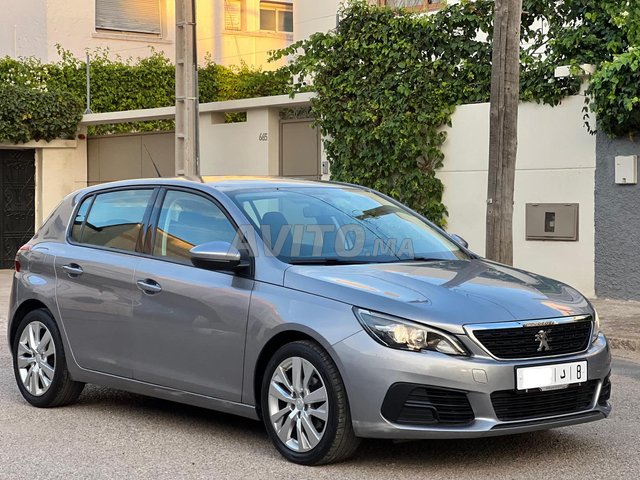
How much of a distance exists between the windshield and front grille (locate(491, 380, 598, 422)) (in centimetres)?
128

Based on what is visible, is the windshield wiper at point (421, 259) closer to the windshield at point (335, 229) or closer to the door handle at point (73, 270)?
the windshield at point (335, 229)

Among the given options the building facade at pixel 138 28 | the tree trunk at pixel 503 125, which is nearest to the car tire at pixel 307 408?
the tree trunk at pixel 503 125

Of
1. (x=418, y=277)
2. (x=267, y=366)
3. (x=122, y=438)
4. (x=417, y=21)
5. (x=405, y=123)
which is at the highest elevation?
(x=417, y=21)

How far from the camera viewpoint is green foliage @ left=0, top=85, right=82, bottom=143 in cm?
2228

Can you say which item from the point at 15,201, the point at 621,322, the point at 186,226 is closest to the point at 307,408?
the point at 186,226

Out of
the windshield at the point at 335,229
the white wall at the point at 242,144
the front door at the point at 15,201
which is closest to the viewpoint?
the windshield at the point at 335,229

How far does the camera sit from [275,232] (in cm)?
686

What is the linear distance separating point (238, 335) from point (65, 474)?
1173 mm

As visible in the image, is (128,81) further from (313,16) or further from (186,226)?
(186,226)

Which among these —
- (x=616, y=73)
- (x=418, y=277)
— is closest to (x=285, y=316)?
(x=418, y=277)

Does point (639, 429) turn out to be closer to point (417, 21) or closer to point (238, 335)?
point (238, 335)

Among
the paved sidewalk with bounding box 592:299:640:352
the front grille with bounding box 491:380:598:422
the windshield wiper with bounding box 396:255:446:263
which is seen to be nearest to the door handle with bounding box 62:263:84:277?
the windshield wiper with bounding box 396:255:446:263

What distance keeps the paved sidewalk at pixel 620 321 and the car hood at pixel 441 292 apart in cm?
462

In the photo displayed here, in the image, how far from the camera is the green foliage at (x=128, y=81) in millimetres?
26016
